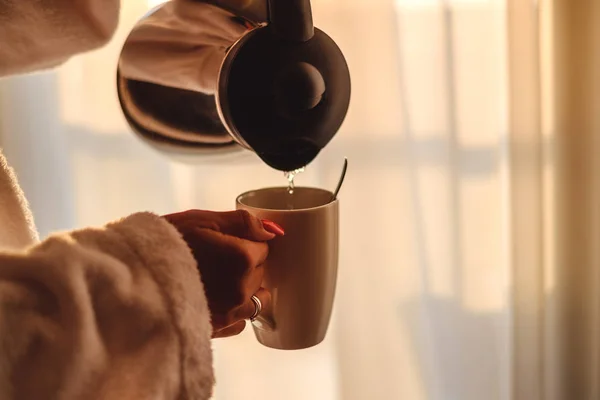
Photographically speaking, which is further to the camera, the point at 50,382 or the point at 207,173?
the point at 207,173

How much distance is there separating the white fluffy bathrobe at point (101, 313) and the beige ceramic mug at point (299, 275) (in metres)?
0.12

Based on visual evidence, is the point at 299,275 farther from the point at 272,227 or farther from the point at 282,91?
the point at 282,91

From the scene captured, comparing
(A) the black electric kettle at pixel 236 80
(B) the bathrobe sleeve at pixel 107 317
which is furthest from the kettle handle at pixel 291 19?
(B) the bathrobe sleeve at pixel 107 317

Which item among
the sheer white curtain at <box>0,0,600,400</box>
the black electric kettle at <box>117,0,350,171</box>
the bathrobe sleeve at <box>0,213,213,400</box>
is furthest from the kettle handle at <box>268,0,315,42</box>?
the sheer white curtain at <box>0,0,600,400</box>

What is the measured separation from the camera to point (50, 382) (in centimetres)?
37

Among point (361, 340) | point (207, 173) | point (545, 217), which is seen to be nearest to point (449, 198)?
point (545, 217)

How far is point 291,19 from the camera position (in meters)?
0.40

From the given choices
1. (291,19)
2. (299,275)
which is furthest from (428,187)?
(291,19)

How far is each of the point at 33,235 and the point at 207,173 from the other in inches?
13.7

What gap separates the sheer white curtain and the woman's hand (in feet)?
1.21

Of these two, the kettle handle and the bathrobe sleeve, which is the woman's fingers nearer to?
the bathrobe sleeve

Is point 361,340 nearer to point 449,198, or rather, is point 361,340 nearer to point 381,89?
point 449,198

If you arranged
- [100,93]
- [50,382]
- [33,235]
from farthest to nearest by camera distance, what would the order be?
[100,93] → [33,235] → [50,382]

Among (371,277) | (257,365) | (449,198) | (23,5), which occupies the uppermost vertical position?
(23,5)
